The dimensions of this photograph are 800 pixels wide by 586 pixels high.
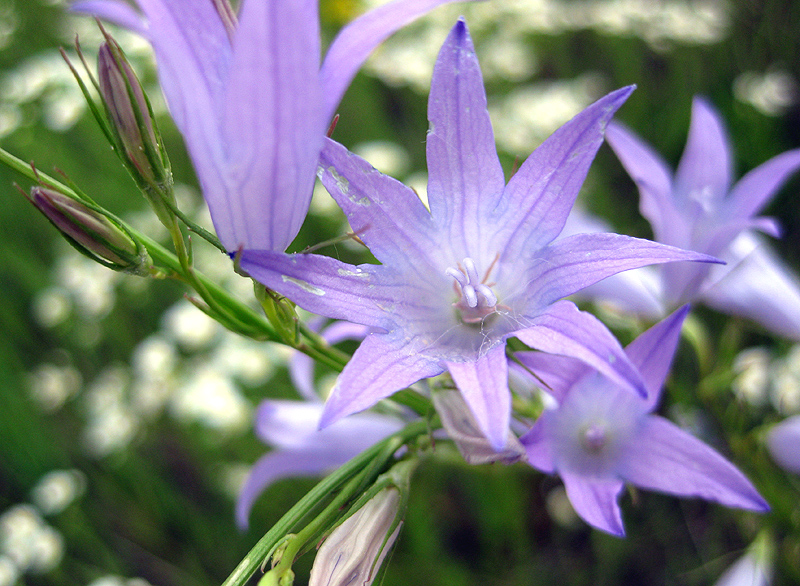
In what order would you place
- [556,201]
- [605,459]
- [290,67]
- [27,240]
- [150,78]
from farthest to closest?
1. [27,240]
2. [150,78]
3. [605,459]
4. [556,201]
5. [290,67]

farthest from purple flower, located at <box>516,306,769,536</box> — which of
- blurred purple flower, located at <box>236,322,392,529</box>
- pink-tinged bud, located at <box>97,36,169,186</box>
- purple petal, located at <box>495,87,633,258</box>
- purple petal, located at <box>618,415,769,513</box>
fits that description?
pink-tinged bud, located at <box>97,36,169,186</box>

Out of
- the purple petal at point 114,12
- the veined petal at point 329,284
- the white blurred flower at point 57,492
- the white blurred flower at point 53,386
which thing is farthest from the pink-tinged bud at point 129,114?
the white blurred flower at point 53,386

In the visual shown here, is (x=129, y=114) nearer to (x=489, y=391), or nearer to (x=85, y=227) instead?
(x=85, y=227)

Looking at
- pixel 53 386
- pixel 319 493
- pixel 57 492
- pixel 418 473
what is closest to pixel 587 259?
pixel 319 493

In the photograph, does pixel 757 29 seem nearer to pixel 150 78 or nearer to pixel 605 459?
pixel 150 78

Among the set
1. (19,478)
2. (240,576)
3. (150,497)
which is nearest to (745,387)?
(240,576)

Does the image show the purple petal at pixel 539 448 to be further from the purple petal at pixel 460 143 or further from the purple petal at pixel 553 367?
the purple petal at pixel 460 143
